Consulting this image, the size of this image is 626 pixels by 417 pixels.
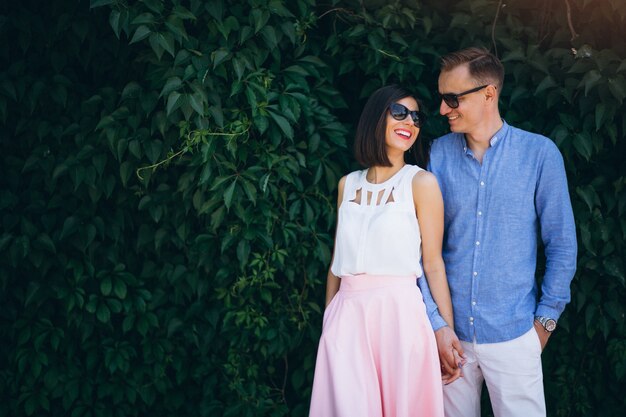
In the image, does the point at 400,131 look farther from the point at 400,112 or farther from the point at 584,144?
the point at 584,144

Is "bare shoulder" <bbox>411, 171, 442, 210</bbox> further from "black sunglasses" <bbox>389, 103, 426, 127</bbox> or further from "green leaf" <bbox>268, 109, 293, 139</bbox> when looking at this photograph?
"green leaf" <bbox>268, 109, 293, 139</bbox>

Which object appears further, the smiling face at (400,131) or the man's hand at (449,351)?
the smiling face at (400,131)

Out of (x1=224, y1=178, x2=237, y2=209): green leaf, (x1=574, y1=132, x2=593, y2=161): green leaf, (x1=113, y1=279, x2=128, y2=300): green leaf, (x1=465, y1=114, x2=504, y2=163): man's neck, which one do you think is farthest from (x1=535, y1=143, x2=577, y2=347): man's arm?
(x1=113, y1=279, x2=128, y2=300): green leaf

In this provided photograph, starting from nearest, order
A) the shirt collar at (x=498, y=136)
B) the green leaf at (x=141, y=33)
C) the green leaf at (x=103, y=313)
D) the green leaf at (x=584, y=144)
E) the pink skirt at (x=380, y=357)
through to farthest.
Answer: the pink skirt at (x=380, y=357) < the shirt collar at (x=498, y=136) < the green leaf at (x=141, y=33) < the green leaf at (x=584, y=144) < the green leaf at (x=103, y=313)

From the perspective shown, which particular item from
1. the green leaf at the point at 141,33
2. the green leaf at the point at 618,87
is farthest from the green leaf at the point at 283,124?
the green leaf at the point at 618,87

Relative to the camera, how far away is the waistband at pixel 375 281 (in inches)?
108

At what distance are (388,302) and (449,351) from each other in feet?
0.95

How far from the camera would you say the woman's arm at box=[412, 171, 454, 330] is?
8.99 feet

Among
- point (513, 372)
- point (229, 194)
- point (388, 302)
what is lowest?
point (513, 372)

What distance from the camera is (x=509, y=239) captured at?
2.72m

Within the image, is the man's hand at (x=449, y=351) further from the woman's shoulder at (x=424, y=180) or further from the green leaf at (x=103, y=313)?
the green leaf at (x=103, y=313)

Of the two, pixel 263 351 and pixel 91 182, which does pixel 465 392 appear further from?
pixel 91 182

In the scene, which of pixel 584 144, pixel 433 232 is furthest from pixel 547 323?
pixel 584 144

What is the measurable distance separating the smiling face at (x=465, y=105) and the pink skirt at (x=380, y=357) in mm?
638
